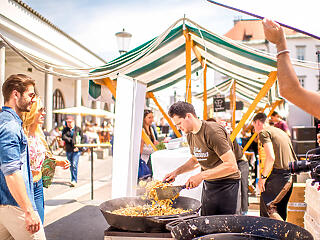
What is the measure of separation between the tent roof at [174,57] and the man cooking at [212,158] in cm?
180

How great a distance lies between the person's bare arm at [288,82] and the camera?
3.92ft

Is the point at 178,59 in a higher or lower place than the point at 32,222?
higher

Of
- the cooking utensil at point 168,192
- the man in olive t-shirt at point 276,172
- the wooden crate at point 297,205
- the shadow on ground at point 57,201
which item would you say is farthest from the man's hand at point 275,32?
the shadow on ground at point 57,201

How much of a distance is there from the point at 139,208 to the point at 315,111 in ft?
6.19

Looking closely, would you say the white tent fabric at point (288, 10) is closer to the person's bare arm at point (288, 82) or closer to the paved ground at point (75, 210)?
the person's bare arm at point (288, 82)

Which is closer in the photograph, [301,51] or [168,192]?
[168,192]

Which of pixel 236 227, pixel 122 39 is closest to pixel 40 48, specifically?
pixel 122 39

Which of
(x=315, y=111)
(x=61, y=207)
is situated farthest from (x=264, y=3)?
(x=61, y=207)

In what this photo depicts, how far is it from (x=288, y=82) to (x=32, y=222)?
6.49 feet

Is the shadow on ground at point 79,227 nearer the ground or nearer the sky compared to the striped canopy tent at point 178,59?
nearer the ground

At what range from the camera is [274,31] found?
1284 mm

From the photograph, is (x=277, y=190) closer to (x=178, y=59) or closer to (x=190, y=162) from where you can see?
(x=190, y=162)

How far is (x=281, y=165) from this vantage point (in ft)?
14.7

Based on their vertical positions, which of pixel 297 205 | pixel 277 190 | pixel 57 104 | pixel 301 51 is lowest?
pixel 297 205
